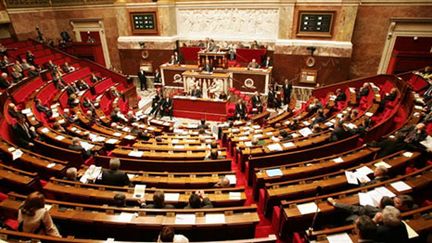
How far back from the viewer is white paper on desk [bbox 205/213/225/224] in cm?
327

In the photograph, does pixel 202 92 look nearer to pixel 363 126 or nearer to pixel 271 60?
pixel 271 60

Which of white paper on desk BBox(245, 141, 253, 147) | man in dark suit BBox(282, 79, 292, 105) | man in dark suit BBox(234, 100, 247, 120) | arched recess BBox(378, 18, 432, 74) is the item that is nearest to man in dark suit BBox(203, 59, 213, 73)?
man in dark suit BBox(234, 100, 247, 120)

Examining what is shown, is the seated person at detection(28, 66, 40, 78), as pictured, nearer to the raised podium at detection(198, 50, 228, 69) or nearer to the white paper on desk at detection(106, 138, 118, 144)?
the white paper on desk at detection(106, 138, 118, 144)

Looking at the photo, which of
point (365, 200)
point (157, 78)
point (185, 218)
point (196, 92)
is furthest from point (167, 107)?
point (365, 200)

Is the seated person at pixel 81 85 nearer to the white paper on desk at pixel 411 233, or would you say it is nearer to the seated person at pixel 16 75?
the seated person at pixel 16 75

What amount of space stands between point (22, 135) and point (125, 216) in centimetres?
450

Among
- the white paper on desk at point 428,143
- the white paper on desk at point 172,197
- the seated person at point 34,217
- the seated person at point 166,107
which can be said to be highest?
the seated person at point 34,217

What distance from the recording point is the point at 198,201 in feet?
11.7

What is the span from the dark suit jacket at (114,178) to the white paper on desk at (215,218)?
169cm

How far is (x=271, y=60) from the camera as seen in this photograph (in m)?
13.2

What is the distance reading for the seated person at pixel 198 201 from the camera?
3553 mm

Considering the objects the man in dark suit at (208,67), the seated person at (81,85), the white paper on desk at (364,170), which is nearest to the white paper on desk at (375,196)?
the white paper on desk at (364,170)

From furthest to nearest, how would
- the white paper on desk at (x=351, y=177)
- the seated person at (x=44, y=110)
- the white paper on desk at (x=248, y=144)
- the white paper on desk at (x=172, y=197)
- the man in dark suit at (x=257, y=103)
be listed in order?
the man in dark suit at (x=257, y=103), the seated person at (x=44, y=110), the white paper on desk at (x=248, y=144), the white paper on desk at (x=351, y=177), the white paper on desk at (x=172, y=197)

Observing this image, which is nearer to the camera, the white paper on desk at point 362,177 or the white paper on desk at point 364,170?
the white paper on desk at point 362,177
